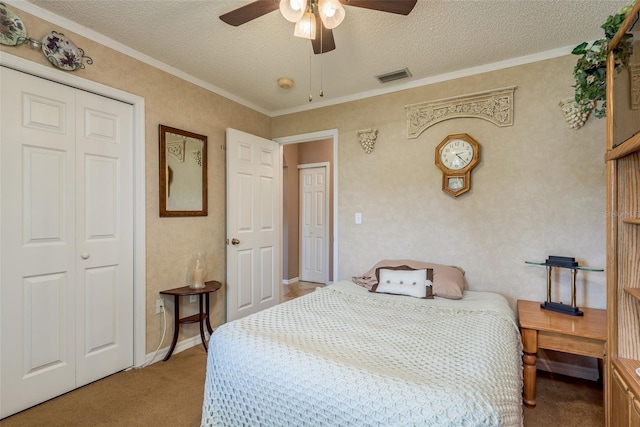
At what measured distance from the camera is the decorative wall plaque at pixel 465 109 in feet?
8.14

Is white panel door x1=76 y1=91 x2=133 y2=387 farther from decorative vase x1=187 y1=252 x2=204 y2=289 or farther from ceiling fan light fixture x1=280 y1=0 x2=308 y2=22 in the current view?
ceiling fan light fixture x1=280 y1=0 x2=308 y2=22

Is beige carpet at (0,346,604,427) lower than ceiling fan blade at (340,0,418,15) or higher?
lower

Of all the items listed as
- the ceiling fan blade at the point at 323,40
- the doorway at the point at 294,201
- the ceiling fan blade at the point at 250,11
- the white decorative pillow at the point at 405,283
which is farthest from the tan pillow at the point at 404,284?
the doorway at the point at 294,201

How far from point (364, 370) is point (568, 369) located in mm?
2135

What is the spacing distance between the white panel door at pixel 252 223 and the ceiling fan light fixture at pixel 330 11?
1.76 m

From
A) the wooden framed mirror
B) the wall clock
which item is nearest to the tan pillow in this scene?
the wall clock

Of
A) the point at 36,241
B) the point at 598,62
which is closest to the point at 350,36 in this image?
the point at 598,62

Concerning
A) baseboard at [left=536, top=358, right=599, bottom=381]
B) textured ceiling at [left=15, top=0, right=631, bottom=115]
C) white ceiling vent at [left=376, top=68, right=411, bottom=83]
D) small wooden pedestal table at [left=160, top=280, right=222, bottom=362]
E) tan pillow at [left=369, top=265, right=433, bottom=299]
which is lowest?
baseboard at [left=536, top=358, right=599, bottom=381]

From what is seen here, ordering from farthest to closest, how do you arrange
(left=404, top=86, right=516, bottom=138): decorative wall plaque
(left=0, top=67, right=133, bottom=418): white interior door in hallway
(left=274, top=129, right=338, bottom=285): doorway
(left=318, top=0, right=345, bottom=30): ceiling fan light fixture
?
(left=274, top=129, right=338, bottom=285): doorway → (left=404, top=86, right=516, bottom=138): decorative wall plaque → (left=0, top=67, right=133, bottom=418): white interior door in hallway → (left=318, top=0, right=345, bottom=30): ceiling fan light fixture

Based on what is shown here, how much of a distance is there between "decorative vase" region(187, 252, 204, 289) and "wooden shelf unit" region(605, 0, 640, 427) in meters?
2.69

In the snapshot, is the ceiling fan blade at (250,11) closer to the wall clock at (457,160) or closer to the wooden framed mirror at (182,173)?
the wooden framed mirror at (182,173)

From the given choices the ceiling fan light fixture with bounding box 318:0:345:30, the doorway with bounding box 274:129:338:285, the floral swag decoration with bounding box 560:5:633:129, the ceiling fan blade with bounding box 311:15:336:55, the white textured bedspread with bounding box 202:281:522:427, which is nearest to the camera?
the white textured bedspread with bounding box 202:281:522:427

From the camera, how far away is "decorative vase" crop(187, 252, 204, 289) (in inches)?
105

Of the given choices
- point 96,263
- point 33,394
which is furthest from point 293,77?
point 33,394
